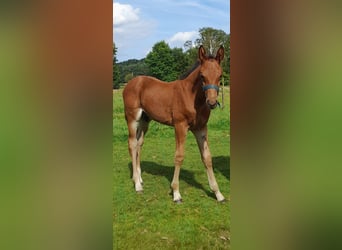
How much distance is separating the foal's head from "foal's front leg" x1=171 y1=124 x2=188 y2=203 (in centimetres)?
29

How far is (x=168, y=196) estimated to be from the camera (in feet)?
4.80

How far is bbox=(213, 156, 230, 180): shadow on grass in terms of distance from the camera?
1330 mm

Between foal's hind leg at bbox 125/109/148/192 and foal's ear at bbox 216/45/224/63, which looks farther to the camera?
foal's hind leg at bbox 125/109/148/192

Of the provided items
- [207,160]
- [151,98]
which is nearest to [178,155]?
[207,160]

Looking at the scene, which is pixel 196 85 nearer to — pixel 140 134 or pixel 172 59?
pixel 172 59

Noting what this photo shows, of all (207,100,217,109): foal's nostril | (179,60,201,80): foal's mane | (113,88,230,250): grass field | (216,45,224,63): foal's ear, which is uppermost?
(216,45,224,63): foal's ear

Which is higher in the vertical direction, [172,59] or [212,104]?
[172,59]

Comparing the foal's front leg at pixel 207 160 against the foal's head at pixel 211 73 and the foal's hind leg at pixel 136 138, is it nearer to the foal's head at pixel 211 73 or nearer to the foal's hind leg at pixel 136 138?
the foal's head at pixel 211 73

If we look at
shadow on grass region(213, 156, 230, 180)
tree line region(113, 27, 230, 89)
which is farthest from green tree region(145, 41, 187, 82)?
shadow on grass region(213, 156, 230, 180)

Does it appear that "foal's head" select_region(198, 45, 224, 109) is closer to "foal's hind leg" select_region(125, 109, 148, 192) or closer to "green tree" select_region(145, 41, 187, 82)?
"green tree" select_region(145, 41, 187, 82)

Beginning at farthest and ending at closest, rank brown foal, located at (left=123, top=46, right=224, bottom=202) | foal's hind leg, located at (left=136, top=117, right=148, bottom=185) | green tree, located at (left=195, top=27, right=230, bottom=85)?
foal's hind leg, located at (left=136, top=117, right=148, bottom=185) < brown foal, located at (left=123, top=46, right=224, bottom=202) < green tree, located at (left=195, top=27, right=230, bottom=85)

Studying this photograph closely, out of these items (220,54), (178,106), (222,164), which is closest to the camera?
(220,54)

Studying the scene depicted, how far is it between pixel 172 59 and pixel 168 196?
645 mm
